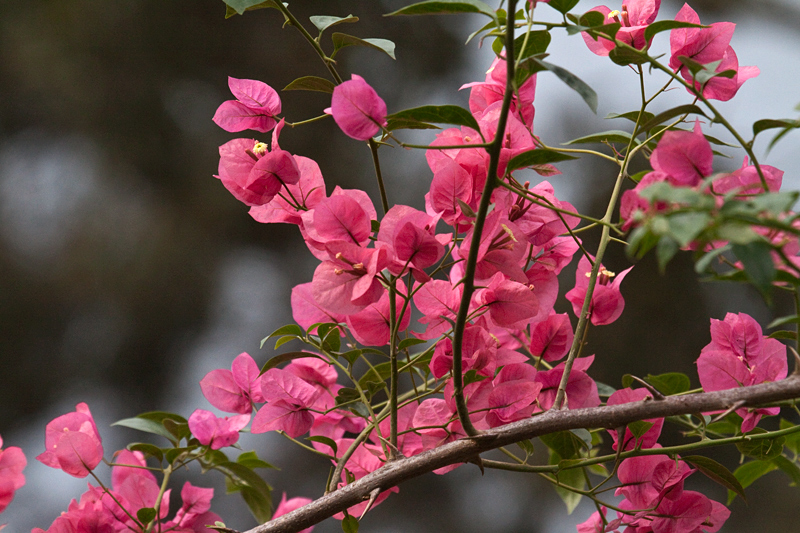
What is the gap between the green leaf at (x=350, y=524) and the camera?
1.27 ft

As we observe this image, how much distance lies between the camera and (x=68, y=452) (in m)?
0.47

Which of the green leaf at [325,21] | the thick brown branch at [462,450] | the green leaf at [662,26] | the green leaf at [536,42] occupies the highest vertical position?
the green leaf at [662,26]

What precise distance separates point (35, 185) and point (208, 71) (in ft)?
2.08

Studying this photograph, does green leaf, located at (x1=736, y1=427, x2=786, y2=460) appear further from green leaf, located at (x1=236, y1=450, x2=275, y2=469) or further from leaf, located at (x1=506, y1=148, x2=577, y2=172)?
green leaf, located at (x1=236, y1=450, x2=275, y2=469)

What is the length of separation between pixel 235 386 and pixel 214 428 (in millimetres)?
40

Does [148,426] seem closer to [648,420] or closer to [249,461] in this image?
[249,461]

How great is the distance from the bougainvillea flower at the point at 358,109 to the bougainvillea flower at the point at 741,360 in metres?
0.26

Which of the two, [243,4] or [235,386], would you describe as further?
[235,386]

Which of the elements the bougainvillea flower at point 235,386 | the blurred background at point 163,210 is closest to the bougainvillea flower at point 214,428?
the bougainvillea flower at point 235,386

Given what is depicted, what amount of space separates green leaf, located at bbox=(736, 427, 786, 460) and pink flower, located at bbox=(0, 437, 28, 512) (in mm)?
560

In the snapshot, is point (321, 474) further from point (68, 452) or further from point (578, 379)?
point (578, 379)

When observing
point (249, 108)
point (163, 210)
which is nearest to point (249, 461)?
point (249, 108)

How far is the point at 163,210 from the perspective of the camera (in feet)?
6.01

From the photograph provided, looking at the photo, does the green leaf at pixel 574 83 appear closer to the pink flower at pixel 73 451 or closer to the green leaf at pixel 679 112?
the green leaf at pixel 679 112
